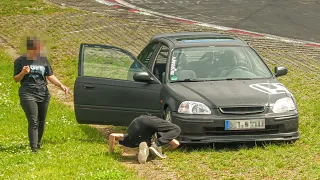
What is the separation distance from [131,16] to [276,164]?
17554 mm

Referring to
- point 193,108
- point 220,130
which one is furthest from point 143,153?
point 220,130

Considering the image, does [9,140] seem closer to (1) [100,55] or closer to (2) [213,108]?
(1) [100,55]

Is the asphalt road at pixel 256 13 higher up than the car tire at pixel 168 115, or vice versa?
the car tire at pixel 168 115

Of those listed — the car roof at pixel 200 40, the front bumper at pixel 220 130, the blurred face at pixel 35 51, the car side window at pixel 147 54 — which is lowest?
the front bumper at pixel 220 130

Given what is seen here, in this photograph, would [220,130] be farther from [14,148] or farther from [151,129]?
[14,148]

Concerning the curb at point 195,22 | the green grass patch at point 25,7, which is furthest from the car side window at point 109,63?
the green grass patch at point 25,7

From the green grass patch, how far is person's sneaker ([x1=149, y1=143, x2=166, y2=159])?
56.6 ft

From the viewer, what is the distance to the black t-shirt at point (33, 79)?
436 inches

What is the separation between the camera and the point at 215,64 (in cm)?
1244

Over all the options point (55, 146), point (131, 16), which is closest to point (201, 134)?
point (55, 146)

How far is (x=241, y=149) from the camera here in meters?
11.1

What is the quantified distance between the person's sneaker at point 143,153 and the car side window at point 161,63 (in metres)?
2.15

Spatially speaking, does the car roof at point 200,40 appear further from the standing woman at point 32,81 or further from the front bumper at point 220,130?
the standing woman at point 32,81

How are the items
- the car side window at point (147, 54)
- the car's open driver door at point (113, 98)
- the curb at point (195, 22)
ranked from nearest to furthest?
the car's open driver door at point (113, 98)
the car side window at point (147, 54)
the curb at point (195, 22)
